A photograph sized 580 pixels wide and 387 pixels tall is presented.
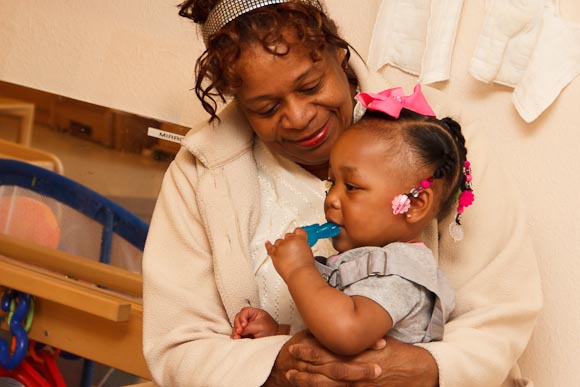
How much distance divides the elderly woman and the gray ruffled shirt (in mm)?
37

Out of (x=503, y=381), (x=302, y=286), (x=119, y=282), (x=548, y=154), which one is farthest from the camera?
(x=119, y=282)

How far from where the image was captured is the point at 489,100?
1574 millimetres

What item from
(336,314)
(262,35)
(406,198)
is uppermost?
(262,35)

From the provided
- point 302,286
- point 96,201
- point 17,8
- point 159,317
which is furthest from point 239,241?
point 17,8

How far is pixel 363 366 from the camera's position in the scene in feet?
3.82

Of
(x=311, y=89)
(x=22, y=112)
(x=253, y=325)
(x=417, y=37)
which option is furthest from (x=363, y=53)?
(x=22, y=112)

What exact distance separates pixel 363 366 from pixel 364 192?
0.25 metres

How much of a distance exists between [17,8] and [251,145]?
3.50ft

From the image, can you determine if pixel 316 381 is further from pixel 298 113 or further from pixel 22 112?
pixel 22 112

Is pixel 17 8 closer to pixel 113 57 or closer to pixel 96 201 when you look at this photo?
pixel 113 57

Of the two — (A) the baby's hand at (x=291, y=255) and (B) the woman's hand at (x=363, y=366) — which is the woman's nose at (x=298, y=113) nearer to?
(A) the baby's hand at (x=291, y=255)

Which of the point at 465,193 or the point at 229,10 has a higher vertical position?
the point at 229,10

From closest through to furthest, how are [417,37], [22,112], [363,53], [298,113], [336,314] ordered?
1. [336,314]
2. [298,113]
3. [417,37]
4. [363,53]
5. [22,112]

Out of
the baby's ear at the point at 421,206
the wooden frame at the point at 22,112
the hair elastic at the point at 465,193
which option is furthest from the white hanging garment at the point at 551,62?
the wooden frame at the point at 22,112
